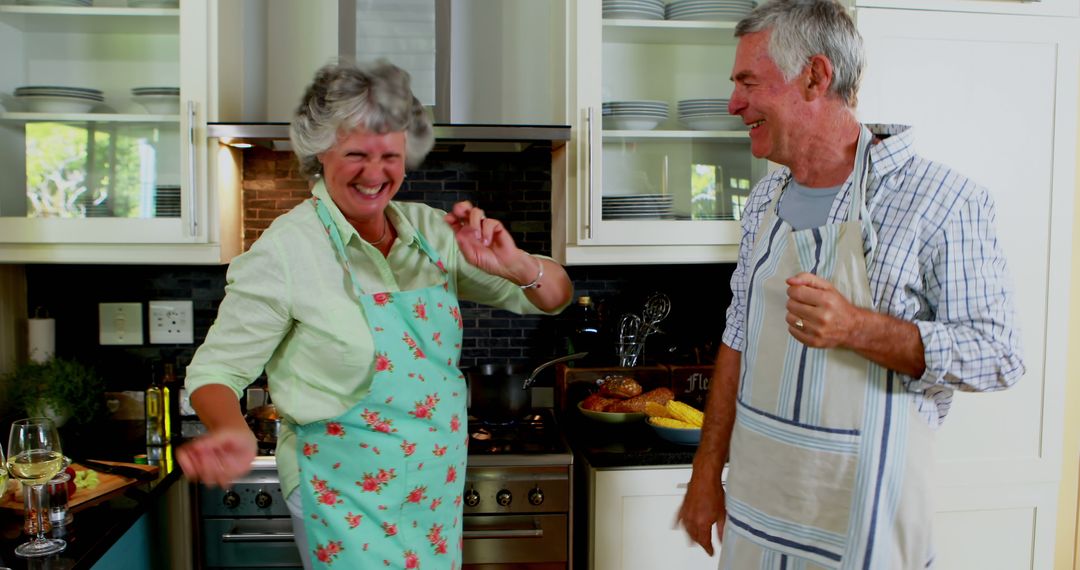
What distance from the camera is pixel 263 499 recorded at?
8.04ft

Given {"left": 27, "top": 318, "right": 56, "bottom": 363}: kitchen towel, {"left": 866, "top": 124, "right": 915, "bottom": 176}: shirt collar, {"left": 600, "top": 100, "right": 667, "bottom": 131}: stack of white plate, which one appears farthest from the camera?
{"left": 27, "top": 318, "right": 56, "bottom": 363}: kitchen towel

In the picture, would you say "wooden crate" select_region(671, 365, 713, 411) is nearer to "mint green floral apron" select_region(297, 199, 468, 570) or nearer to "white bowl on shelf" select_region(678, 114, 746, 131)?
"white bowl on shelf" select_region(678, 114, 746, 131)

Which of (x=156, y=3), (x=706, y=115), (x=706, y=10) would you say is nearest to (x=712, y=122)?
(x=706, y=115)

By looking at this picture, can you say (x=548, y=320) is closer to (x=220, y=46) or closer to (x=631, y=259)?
(x=631, y=259)

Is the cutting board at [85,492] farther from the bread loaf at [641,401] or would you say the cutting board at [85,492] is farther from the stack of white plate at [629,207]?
the stack of white plate at [629,207]

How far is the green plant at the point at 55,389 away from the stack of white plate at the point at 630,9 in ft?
6.07

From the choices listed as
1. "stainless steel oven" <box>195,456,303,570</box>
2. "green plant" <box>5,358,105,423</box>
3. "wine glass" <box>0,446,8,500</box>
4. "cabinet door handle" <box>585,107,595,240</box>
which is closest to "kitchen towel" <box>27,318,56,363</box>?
"green plant" <box>5,358,105,423</box>

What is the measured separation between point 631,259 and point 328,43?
1.17 m

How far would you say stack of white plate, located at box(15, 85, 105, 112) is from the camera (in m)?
2.50

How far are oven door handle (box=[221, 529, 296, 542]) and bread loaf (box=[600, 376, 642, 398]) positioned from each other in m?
0.98

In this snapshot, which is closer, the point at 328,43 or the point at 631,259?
the point at 631,259

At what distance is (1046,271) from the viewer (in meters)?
2.25

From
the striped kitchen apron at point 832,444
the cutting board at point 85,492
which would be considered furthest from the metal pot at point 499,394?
the striped kitchen apron at point 832,444

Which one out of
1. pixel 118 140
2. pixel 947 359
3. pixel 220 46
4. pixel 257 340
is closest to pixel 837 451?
pixel 947 359
